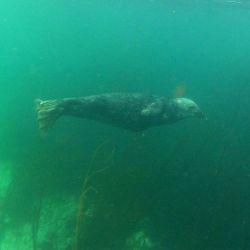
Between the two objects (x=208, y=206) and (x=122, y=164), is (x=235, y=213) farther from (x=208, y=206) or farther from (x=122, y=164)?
(x=122, y=164)

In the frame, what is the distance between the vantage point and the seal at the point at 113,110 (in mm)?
10789

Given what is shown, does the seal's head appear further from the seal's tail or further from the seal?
the seal's tail

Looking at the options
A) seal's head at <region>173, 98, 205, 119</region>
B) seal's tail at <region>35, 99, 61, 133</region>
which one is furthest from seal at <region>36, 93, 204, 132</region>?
seal's head at <region>173, 98, 205, 119</region>

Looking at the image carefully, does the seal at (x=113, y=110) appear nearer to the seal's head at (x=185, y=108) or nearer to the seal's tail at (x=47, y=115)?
the seal's tail at (x=47, y=115)

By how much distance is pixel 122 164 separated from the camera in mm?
12328

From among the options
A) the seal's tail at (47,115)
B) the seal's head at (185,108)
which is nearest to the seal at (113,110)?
the seal's tail at (47,115)

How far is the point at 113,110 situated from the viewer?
11203 millimetres

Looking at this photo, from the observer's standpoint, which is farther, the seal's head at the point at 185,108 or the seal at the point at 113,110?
→ the seal's head at the point at 185,108

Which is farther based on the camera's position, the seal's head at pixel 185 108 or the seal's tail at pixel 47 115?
the seal's head at pixel 185 108

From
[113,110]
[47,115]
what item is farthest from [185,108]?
[47,115]

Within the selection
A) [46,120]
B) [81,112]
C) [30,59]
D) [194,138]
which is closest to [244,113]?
[194,138]

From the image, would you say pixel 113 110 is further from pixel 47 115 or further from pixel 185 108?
pixel 185 108

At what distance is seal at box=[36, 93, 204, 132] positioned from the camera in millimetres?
10789

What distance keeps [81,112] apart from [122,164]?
2593mm
